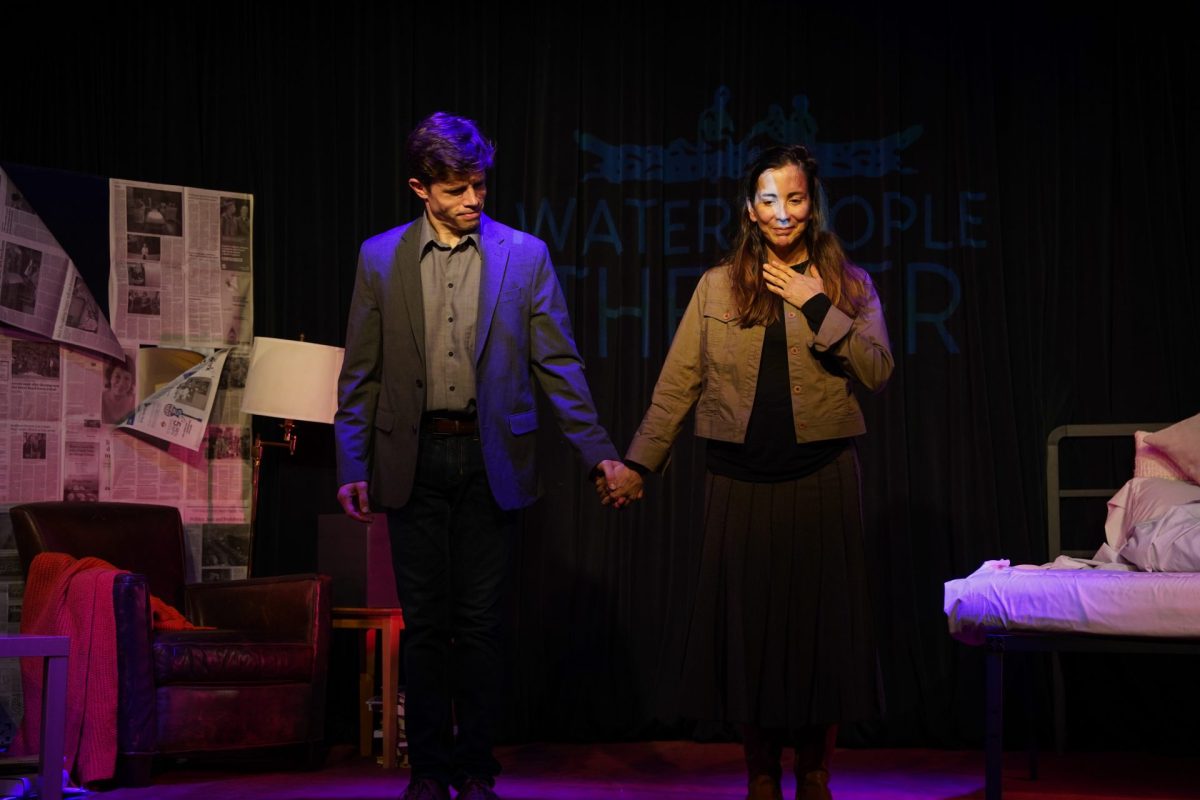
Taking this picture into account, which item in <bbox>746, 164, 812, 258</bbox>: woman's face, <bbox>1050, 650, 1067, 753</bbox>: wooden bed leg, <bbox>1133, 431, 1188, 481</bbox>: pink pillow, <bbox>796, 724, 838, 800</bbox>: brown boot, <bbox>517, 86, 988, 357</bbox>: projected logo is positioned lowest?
<bbox>1050, 650, 1067, 753</bbox>: wooden bed leg

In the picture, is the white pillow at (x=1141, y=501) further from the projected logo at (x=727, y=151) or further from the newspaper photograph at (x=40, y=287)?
the newspaper photograph at (x=40, y=287)

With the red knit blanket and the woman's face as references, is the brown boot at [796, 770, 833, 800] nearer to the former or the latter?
the woman's face

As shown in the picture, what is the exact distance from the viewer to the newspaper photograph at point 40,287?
4496mm

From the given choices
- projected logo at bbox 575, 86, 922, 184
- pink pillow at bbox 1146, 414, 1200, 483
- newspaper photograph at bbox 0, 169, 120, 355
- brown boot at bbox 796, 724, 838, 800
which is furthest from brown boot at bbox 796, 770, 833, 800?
newspaper photograph at bbox 0, 169, 120, 355

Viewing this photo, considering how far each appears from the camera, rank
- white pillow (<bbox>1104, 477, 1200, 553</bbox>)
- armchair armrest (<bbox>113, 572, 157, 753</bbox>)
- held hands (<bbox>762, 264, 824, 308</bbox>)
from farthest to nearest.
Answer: armchair armrest (<bbox>113, 572, 157, 753</bbox>) → white pillow (<bbox>1104, 477, 1200, 553</bbox>) → held hands (<bbox>762, 264, 824, 308</bbox>)

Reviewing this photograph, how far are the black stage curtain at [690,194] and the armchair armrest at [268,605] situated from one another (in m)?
0.50

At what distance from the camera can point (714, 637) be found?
2.69 meters

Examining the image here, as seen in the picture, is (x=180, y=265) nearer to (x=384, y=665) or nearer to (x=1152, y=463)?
(x=384, y=665)

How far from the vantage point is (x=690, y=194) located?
471 cm

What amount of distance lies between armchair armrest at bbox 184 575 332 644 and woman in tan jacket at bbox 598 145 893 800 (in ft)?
5.97

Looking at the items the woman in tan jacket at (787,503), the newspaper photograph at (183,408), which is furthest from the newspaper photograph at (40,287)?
the woman in tan jacket at (787,503)

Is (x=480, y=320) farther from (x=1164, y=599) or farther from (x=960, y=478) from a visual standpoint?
(x=960, y=478)

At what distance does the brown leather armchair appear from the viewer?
12.5 feet

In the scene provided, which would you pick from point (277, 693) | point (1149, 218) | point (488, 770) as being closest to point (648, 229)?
point (1149, 218)
